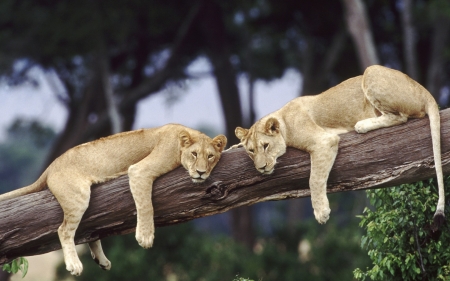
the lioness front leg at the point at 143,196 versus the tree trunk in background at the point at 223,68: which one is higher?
the lioness front leg at the point at 143,196

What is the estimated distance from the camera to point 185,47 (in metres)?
19.3

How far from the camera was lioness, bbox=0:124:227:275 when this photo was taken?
5.59 metres

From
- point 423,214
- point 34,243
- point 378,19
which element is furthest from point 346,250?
point 34,243

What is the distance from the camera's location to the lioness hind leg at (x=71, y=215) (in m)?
5.63

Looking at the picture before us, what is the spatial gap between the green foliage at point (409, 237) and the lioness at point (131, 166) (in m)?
1.65

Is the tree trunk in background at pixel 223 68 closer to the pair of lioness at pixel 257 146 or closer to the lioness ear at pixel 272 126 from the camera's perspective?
the pair of lioness at pixel 257 146

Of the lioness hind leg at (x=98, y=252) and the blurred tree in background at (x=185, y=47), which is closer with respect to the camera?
the lioness hind leg at (x=98, y=252)

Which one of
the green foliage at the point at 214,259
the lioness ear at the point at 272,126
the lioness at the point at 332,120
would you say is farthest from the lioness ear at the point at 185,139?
the green foliage at the point at 214,259

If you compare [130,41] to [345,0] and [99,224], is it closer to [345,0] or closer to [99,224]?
[345,0]

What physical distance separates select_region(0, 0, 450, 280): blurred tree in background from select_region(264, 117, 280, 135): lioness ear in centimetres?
1055

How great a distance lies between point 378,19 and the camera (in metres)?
19.2

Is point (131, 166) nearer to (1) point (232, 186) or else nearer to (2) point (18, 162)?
(1) point (232, 186)

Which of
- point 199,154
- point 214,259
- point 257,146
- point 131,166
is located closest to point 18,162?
point 214,259

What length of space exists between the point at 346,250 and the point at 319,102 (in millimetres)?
11638
